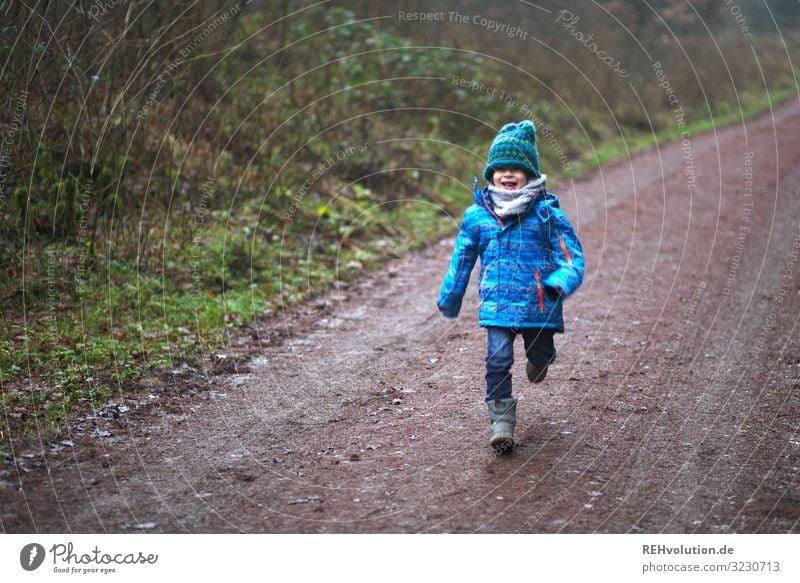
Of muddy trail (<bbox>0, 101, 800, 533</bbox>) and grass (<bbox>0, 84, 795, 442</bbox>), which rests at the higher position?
grass (<bbox>0, 84, 795, 442</bbox>)

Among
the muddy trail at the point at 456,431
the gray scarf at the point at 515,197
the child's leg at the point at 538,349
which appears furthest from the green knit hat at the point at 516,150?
the muddy trail at the point at 456,431

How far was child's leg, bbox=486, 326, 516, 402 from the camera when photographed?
4492 mm

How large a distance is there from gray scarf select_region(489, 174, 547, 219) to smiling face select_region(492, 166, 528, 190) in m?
0.07

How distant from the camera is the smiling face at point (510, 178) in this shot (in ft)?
15.1

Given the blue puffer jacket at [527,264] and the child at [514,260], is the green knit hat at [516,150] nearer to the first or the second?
the child at [514,260]

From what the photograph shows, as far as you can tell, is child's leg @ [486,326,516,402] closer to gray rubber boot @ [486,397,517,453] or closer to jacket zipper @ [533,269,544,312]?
gray rubber boot @ [486,397,517,453]

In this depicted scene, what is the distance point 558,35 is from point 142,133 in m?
16.2

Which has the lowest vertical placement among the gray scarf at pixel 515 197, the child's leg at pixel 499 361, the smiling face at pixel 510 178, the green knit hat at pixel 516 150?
the child's leg at pixel 499 361

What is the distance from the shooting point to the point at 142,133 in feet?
26.5

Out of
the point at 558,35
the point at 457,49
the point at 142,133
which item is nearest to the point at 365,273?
the point at 142,133

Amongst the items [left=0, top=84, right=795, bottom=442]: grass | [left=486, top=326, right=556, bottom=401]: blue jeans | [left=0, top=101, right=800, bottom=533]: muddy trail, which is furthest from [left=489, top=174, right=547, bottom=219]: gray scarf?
[left=0, top=84, right=795, bottom=442]: grass

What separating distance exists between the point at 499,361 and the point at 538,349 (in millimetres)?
377

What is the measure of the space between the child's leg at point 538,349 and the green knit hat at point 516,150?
933 millimetres
